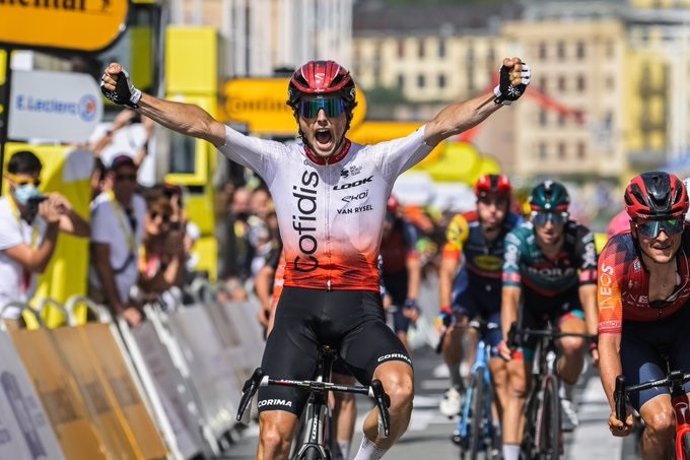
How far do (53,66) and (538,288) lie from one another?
6.33 m

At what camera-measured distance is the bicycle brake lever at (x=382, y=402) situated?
7992 millimetres

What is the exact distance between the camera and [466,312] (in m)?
13.8

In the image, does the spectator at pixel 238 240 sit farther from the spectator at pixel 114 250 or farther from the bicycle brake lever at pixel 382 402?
the bicycle brake lever at pixel 382 402

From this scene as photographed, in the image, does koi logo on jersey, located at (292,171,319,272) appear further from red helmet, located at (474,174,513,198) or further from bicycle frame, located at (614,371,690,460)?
red helmet, located at (474,174,513,198)

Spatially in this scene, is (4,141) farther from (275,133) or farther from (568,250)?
(275,133)

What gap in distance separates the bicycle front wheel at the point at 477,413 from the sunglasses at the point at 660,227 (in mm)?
4374

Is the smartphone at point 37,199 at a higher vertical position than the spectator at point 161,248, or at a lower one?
higher

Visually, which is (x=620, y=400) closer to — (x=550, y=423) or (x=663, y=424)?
(x=663, y=424)

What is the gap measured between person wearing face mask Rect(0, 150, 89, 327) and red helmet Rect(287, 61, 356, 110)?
140 inches

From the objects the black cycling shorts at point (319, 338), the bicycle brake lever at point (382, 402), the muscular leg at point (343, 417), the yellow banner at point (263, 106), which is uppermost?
the yellow banner at point (263, 106)

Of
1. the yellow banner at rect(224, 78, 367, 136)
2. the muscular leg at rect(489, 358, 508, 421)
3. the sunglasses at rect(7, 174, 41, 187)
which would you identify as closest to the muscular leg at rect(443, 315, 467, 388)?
the muscular leg at rect(489, 358, 508, 421)

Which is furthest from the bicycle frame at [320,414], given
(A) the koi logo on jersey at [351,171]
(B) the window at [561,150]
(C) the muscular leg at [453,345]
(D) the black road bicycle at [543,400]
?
(B) the window at [561,150]

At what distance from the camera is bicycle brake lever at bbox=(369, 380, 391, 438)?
26.2ft

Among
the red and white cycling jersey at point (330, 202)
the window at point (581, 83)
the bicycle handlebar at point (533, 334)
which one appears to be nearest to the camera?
the red and white cycling jersey at point (330, 202)
